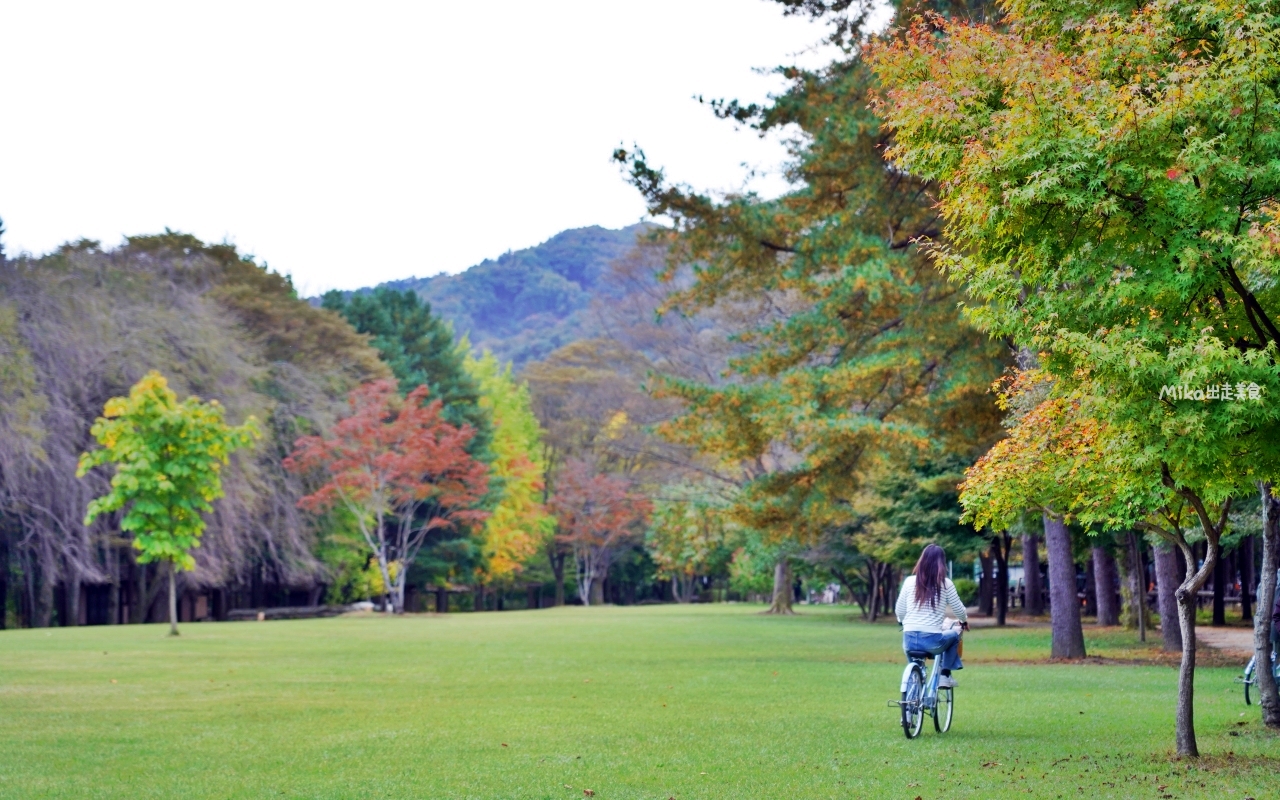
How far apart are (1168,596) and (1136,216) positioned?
54.6 ft

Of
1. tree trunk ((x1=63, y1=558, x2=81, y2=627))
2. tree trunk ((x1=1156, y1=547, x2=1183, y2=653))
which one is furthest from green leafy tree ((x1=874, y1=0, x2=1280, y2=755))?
tree trunk ((x1=63, y1=558, x2=81, y2=627))

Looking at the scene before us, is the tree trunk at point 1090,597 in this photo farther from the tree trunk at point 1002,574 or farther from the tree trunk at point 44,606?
the tree trunk at point 44,606

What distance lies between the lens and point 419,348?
69.4 m

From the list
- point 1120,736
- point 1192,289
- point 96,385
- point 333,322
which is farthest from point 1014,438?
point 333,322

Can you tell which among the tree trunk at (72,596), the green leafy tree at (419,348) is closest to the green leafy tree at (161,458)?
the tree trunk at (72,596)

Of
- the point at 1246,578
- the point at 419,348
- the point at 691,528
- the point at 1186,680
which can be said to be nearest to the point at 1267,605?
the point at 1186,680

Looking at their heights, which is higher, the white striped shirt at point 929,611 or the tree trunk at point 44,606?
the white striped shirt at point 929,611

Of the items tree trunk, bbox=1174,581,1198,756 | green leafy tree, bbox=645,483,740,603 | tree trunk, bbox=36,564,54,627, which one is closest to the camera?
tree trunk, bbox=1174,581,1198,756

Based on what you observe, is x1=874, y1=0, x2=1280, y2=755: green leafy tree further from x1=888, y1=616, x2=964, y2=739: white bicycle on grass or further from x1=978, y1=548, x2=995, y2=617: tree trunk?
x1=978, y1=548, x2=995, y2=617: tree trunk

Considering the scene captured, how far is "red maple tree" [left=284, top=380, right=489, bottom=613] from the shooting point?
50719 mm

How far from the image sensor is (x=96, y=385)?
40.1 m

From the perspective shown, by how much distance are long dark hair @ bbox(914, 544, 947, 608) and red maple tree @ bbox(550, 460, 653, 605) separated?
192ft

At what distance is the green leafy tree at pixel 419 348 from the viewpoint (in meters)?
66.4

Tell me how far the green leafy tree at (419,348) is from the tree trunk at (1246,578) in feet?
125
